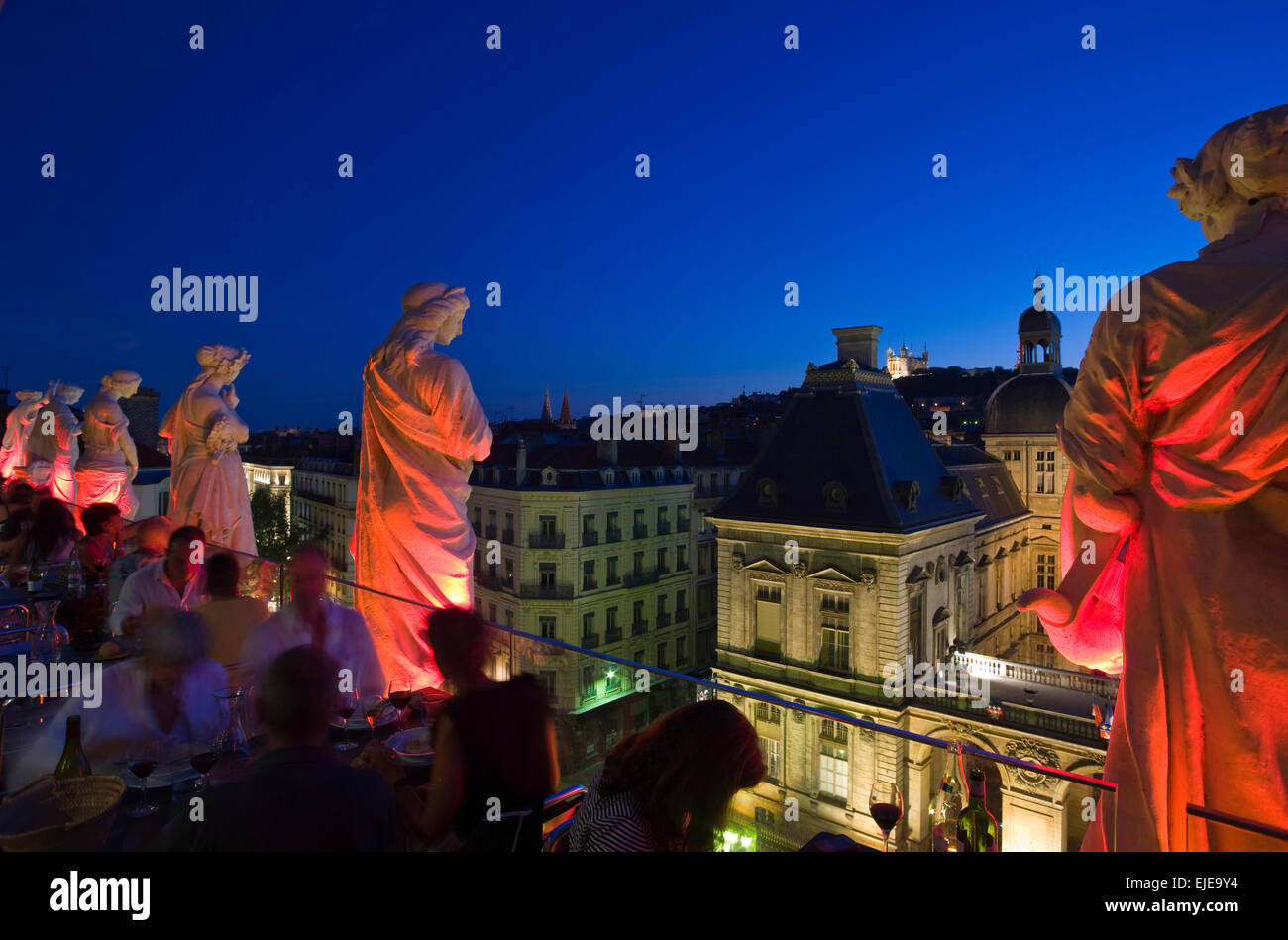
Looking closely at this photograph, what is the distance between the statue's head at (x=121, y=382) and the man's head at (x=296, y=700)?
9816 millimetres

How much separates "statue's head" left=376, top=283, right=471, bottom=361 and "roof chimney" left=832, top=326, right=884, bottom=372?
72.9 feet

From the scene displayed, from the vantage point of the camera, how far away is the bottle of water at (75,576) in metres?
6.37

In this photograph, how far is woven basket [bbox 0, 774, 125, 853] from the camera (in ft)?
7.56

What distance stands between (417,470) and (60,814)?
2.85 m

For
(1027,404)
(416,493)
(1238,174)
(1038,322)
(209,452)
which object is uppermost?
(1038,322)

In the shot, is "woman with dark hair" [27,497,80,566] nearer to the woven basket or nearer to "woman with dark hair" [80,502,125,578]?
"woman with dark hair" [80,502,125,578]

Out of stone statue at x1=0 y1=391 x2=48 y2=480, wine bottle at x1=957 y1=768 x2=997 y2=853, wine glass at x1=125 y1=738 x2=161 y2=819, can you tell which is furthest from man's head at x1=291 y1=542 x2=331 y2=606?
stone statue at x1=0 y1=391 x2=48 y2=480

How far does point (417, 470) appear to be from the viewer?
16.4 ft

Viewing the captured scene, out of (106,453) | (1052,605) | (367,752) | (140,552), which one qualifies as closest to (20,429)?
(106,453)

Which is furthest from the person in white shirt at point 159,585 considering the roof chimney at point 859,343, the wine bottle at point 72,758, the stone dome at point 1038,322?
the stone dome at point 1038,322

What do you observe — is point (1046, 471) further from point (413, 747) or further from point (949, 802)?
point (413, 747)
